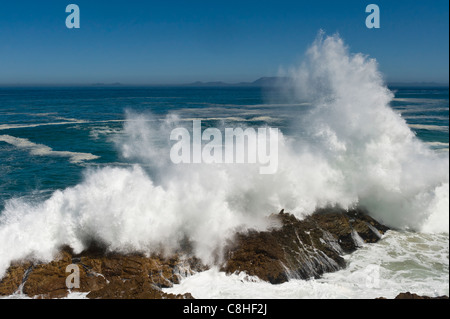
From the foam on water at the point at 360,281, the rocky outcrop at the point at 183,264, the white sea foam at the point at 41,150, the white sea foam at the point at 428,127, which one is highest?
the white sea foam at the point at 428,127

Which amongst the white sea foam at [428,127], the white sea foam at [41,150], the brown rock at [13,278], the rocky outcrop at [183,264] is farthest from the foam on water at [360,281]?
the white sea foam at [428,127]

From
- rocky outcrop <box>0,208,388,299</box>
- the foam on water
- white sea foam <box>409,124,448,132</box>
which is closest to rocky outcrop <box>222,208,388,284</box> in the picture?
rocky outcrop <box>0,208,388,299</box>

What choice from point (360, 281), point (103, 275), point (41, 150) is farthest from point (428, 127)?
point (41, 150)

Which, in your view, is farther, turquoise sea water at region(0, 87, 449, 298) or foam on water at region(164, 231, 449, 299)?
turquoise sea water at region(0, 87, 449, 298)

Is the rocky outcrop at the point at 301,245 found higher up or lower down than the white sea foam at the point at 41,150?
lower down

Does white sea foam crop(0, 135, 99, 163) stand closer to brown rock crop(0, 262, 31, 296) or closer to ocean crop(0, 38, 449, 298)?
ocean crop(0, 38, 449, 298)

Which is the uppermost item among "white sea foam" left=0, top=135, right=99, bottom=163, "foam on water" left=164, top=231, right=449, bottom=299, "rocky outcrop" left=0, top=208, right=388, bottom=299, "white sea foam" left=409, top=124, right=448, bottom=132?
"white sea foam" left=409, top=124, right=448, bottom=132

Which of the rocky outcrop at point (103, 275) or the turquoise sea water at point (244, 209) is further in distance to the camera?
the turquoise sea water at point (244, 209)

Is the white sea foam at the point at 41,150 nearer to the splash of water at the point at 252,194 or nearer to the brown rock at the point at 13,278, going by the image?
the splash of water at the point at 252,194
